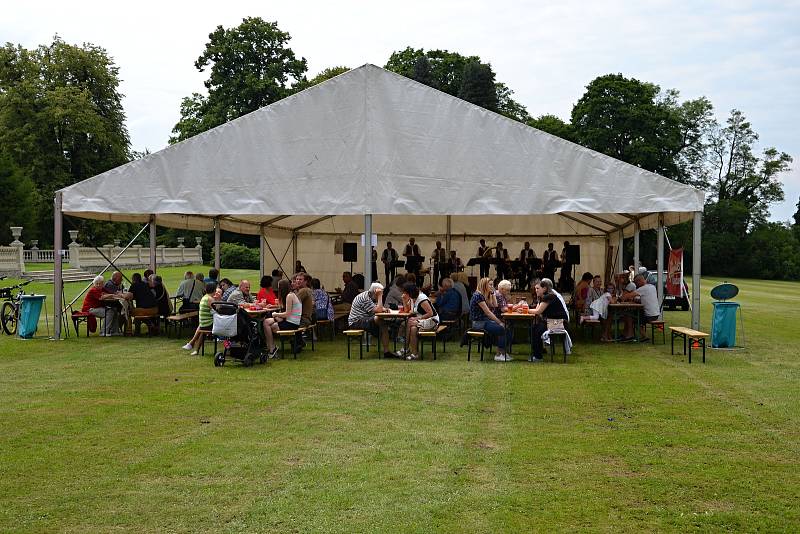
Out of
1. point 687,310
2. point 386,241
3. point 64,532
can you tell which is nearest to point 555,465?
point 64,532

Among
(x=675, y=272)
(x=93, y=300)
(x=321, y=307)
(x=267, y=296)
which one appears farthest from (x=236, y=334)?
(x=675, y=272)

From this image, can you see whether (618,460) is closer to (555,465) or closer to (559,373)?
(555,465)

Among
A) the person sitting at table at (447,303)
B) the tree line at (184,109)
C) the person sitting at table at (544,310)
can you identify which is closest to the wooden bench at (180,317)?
the person sitting at table at (447,303)

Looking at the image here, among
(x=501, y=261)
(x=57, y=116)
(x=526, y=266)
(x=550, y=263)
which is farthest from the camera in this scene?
(x=57, y=116)

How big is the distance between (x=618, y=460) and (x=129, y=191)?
10911mm

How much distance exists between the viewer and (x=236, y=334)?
11617 mm

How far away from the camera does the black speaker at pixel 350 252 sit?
2375 cm

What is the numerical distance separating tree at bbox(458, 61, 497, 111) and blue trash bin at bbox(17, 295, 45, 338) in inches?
1689

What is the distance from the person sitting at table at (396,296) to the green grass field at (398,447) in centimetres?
138

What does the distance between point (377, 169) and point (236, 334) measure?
4.06 meters

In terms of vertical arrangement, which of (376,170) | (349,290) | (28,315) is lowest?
(28,315)

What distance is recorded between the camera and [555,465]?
6.41 meters

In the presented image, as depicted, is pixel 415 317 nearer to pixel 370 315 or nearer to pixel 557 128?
pixel 370 315

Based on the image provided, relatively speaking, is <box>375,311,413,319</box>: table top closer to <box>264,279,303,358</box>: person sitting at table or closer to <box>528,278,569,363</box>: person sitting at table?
<box>264,279,303,358</box>: person sitting at table
